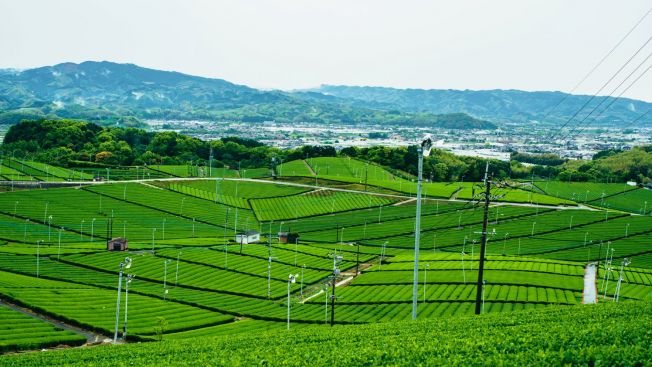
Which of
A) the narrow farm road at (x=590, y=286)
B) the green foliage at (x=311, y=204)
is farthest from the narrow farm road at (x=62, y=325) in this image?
the green foliage at (x=311, y=204)

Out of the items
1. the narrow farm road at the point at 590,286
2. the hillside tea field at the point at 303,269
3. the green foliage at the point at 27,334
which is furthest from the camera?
the narrow farm road at the point at 590,286

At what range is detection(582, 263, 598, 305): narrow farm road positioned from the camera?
78.3 m

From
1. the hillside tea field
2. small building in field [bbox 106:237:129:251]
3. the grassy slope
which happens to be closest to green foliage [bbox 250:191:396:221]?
the hillside tea field

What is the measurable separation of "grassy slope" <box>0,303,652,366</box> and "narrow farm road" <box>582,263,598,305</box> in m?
39.3

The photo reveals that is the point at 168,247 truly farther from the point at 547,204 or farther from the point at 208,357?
the point at 547,204

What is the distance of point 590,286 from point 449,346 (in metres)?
69.3

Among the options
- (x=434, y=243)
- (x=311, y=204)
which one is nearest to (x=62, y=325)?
(x=434, y=243)

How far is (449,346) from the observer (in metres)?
25.2

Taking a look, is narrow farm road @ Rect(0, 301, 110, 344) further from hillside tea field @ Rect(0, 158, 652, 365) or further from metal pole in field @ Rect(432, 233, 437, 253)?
metal pole in field @ Rect(432, 233, 437, 253)

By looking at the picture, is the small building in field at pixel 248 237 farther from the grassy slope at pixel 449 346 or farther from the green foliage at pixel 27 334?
the grassy slope at pixel 449 346

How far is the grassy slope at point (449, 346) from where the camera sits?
22.0 meters

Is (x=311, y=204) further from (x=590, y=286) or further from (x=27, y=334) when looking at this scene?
(x=27, y=334)

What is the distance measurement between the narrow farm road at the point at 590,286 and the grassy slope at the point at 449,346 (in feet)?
129

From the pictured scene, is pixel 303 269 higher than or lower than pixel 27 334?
lower
